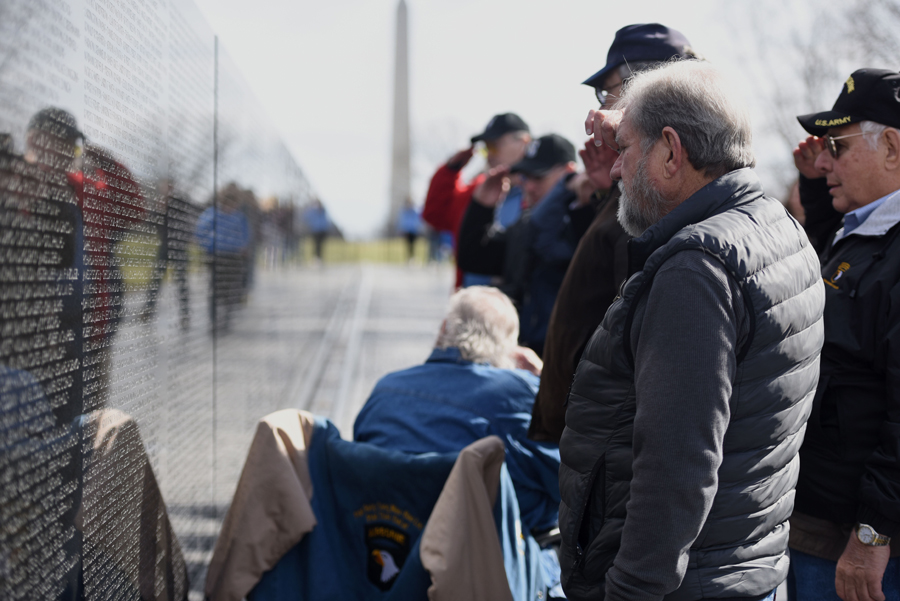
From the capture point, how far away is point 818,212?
2709 millimetres

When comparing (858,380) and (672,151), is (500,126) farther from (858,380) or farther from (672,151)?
(672,151)

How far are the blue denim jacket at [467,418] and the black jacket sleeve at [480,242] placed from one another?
1.75 meters

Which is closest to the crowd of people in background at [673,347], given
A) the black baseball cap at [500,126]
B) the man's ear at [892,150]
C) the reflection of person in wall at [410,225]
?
the man's ear at [892,150]

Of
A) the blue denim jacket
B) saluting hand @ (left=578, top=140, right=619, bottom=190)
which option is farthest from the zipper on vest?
saluting hand @ (left=578, top=140, right=619, bottom=190)

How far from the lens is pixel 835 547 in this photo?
2121 millimetres

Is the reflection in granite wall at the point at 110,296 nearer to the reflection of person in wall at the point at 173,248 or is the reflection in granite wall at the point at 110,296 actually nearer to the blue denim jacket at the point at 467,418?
the reflection of person in wall at the point at 173,248

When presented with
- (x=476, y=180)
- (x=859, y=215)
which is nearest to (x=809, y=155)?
(x=859, y=215)

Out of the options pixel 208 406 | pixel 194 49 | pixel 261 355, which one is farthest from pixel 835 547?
pixel 261 355

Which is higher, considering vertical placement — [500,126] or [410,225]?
[410,225]

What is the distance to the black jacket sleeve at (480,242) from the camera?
446cm

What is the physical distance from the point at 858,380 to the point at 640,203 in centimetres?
87

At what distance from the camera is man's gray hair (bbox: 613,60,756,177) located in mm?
1536

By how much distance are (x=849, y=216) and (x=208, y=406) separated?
2615 millimetres

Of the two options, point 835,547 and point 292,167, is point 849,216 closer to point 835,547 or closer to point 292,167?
point 835,547
